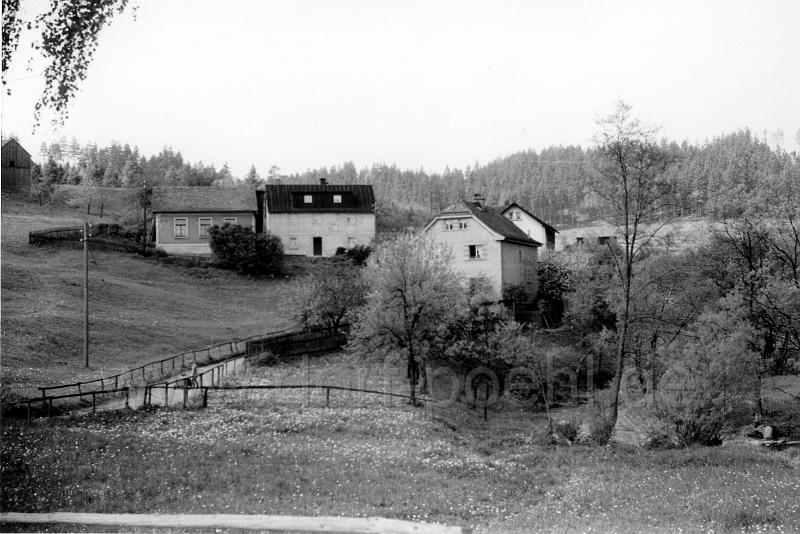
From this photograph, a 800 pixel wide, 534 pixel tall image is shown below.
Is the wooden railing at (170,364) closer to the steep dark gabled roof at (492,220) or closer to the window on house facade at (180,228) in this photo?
the steep dark gabled roof at (492,220)

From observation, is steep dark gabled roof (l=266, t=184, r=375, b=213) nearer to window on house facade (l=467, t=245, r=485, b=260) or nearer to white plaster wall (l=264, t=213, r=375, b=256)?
white plaster wall (l=264, t=213, r=375, b=256)

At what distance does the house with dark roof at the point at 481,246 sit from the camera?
33531mm

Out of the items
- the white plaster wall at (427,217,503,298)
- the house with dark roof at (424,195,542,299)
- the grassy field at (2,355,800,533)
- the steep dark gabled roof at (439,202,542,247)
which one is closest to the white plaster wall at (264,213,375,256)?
the steep dark gabled roof at (439,202,542,247)

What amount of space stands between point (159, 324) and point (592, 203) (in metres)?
20.2

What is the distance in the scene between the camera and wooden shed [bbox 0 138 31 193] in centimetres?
1026

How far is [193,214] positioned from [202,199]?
6.43ft

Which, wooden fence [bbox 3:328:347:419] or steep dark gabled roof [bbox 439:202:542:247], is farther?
steep dark gabled roof [bbox 439:202:542:247]

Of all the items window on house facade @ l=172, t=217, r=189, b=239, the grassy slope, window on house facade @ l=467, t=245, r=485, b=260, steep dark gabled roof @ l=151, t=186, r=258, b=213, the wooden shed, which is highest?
steep dark gabled roof @ l=151, t=186, r=258, b=213

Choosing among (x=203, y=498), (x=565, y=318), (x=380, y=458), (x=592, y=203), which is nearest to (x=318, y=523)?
(x=203, y=498)

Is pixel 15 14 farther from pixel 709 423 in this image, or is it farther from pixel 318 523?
pixel 709 423

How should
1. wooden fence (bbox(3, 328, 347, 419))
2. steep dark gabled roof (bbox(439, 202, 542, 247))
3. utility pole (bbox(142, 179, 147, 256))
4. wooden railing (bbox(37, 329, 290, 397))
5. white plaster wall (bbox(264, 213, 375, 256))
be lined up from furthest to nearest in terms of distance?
white plaster wall (bbox(264, 213, 375, 256)) < utility pole (bbox(142, 179, 147, 256)) < steep dark gabled roof (bbox(439, 202, 542, 247)) < wooden fence (bbox(3, 328, 347, 419)) < wooden railing (bbox(37, 329, 290, 397))

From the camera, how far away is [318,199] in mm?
→ 49188

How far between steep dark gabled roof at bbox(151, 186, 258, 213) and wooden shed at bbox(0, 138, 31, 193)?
34.0 m

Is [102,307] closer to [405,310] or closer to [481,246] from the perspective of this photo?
[405,310]
